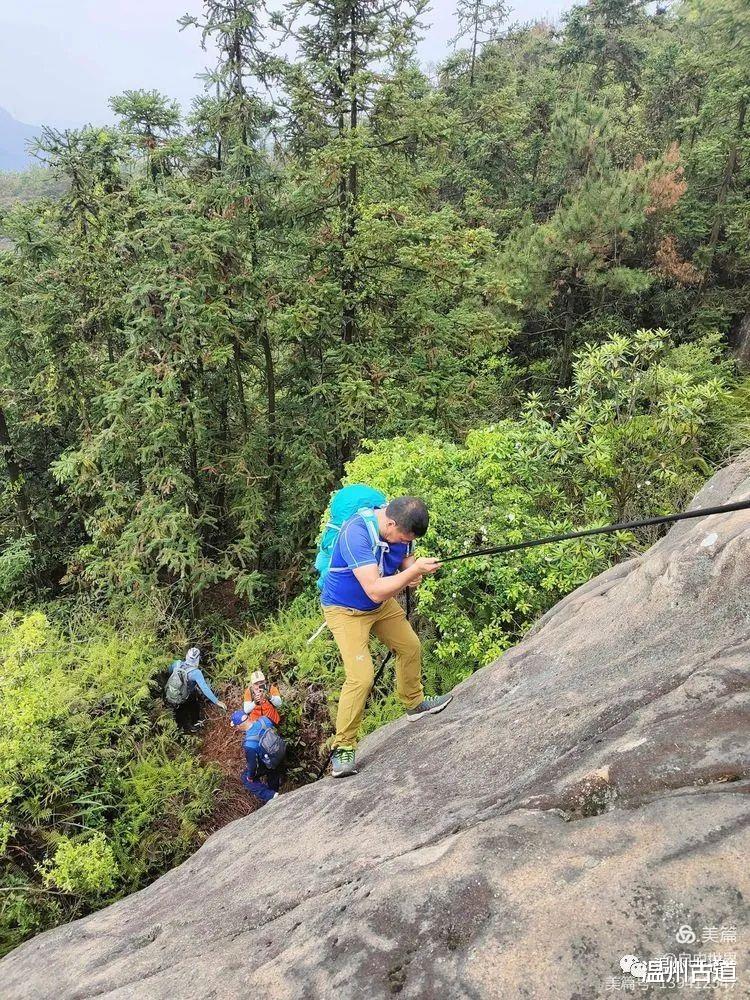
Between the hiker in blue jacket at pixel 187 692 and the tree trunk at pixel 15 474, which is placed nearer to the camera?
the hiker in blue jacket at pixel 187 692

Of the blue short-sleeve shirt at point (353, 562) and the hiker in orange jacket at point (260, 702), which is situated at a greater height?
the blue short-sleeve shirt at point (353, 562)

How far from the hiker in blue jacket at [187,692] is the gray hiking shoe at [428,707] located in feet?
17.3

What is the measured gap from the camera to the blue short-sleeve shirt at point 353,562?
423 centimetres

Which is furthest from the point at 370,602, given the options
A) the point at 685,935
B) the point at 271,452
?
the point at 271,452

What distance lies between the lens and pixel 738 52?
19.5 metres

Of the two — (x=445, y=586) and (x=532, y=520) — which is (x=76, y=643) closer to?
(x=445, y=586)

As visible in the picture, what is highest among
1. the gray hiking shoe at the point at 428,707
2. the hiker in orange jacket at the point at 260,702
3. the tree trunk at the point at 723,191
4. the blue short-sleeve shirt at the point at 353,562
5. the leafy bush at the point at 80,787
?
the tree trunk at the point at 723,191

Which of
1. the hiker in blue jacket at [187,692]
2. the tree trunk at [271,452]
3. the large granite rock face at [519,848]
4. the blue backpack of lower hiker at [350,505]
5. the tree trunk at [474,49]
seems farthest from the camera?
the tree trunk at [474,49]

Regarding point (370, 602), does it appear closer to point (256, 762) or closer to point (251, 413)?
point (256, 762)

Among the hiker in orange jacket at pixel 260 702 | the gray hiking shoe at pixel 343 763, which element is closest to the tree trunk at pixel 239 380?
the hiker in orange jacket at pixel 260 702

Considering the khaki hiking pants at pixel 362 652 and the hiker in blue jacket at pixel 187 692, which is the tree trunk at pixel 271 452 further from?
the khaki hiking pants at pixel 362 652

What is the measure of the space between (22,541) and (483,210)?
1678 cm

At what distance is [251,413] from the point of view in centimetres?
1490

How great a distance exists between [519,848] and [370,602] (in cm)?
225
